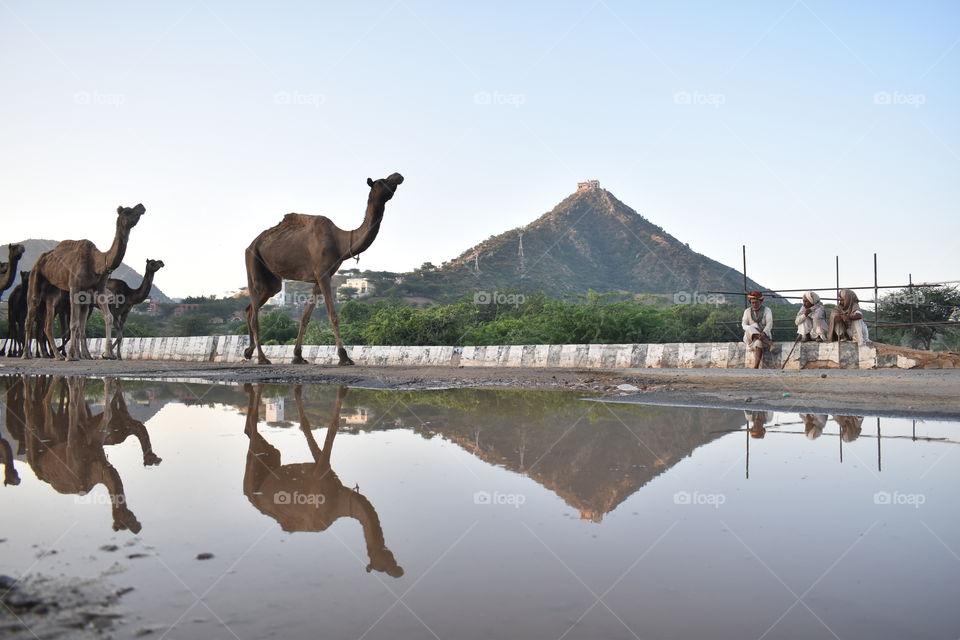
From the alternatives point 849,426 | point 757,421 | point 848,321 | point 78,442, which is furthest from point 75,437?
point 848,321

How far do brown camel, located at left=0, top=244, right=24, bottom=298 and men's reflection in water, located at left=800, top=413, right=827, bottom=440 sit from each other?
21995mm

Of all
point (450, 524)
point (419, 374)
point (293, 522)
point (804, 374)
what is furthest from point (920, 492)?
point (419, 374)

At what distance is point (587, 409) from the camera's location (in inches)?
294

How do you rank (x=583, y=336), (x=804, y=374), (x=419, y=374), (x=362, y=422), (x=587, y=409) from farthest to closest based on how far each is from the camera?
(x=583, y=336) < (x=419, y=374) < (x=804, y=374) < (x=587, y=409) < (x=362, y=422)

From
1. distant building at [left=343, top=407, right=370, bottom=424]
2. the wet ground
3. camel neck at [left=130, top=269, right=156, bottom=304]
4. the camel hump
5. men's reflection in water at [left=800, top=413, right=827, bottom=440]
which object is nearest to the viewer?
the wet ground

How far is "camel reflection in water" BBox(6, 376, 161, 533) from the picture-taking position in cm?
391

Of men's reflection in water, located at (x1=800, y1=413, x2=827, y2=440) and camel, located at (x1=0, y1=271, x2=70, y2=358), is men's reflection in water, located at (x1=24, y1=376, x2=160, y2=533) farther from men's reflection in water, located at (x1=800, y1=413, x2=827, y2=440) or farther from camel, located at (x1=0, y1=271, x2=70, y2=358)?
camel, located at (x1=0, y1=271, x2=70, y2=358)

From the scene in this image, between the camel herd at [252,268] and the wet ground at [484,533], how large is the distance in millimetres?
8058

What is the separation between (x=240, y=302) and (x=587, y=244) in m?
73.7

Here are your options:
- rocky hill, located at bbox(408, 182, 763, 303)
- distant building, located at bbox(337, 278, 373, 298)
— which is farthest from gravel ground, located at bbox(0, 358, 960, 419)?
distant building, located at bbox(337, 278, 373, 298)

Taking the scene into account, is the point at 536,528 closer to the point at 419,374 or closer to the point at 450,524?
the point at 450,524

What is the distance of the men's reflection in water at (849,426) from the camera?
555cm

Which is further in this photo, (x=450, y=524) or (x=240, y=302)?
(x=240, y=302)

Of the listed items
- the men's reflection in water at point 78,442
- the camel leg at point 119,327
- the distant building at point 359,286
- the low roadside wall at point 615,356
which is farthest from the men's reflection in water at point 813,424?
the distant building at point 359,286
